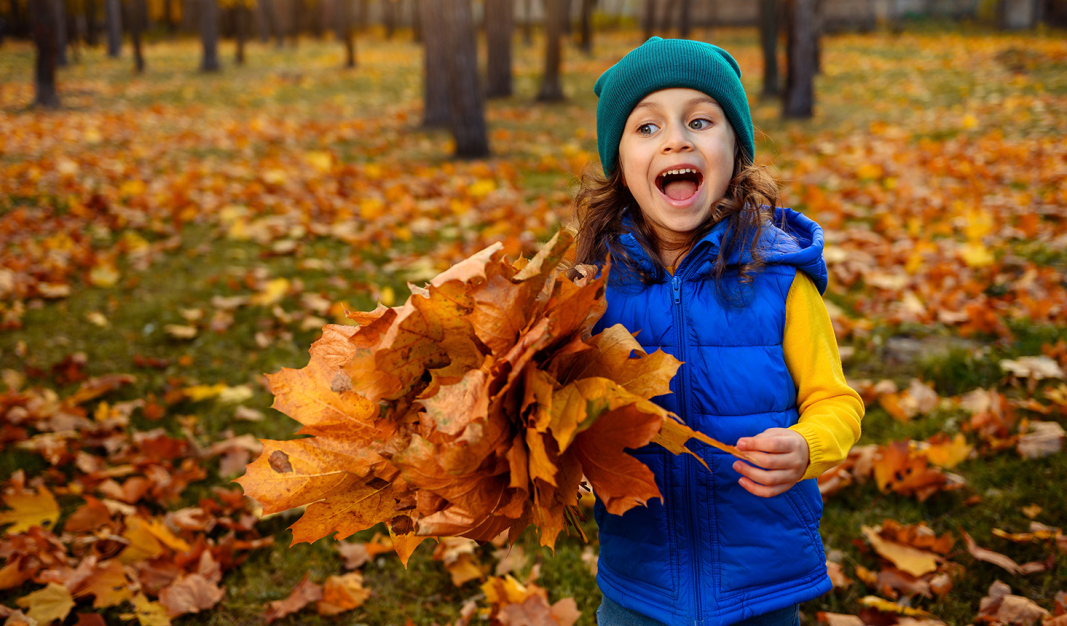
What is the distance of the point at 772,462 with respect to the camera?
1.26m

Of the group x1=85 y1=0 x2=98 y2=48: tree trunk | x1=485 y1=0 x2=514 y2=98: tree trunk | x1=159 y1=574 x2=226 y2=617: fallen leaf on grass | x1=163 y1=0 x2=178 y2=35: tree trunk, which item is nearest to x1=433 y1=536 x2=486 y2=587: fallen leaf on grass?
x1=159 y1=574 x2=226 y2=617: fallen leaf on grass

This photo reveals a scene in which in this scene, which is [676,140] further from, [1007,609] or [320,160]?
[320,160]

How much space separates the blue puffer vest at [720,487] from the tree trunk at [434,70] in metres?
7.82

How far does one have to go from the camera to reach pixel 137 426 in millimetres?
3219

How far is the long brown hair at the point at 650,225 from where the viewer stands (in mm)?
1476

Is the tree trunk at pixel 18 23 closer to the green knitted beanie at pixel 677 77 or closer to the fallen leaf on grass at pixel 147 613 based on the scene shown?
the fallen leaf on grass at pixel 147 613

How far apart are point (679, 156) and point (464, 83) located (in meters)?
6.69

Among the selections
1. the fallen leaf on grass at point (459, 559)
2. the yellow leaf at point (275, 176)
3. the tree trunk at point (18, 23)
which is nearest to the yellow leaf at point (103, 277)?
the yellow leaf at point (275, 176)

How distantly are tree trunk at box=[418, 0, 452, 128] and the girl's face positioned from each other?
760 cm

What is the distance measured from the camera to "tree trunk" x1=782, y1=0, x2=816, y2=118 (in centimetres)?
951

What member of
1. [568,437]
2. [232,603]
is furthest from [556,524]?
[232,603]

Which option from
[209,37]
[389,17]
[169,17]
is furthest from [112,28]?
[389,17]

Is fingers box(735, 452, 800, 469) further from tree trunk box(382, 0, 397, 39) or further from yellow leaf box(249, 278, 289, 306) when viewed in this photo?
tree trunk box(382, 0, 397, 39)

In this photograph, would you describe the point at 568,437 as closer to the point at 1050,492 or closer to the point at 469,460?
the point at 469,460
